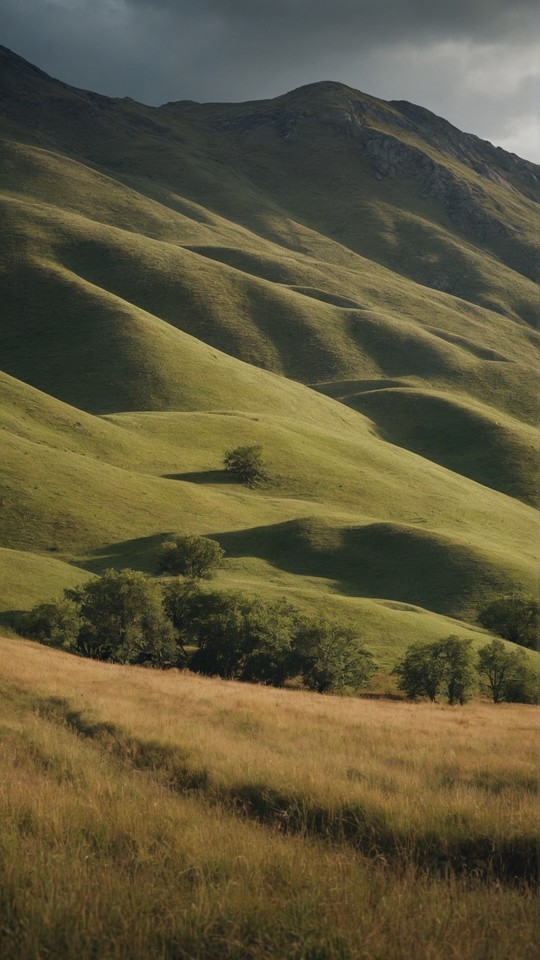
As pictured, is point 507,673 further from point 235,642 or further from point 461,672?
point 235,642

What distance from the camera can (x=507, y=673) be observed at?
54844mm

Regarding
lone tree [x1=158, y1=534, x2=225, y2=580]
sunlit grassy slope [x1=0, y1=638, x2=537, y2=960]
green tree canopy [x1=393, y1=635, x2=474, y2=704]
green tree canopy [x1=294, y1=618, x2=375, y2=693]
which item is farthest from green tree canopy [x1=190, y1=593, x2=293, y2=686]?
sunlit grassy slope [x1=0, y1=638, x2=537, y2=960]

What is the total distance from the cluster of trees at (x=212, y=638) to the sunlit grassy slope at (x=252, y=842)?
1285 inches

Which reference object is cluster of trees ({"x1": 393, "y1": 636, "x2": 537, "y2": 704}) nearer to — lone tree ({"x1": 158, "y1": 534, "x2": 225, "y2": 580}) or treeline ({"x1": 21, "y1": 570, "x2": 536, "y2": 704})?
treeline ({"x1": 21, "y1": 570, "x2": 536, "y2": 704})

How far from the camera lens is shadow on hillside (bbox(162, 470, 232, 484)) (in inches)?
4316

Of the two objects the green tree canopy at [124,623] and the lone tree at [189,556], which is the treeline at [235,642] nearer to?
the green tree canopy at [124,623]

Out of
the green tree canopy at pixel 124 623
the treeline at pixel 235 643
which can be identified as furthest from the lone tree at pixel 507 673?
the green tree canopy at pixel 124 623

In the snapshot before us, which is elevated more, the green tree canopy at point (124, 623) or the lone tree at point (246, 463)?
the lone tree at point (246, 463)

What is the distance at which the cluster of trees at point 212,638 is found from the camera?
162 ft

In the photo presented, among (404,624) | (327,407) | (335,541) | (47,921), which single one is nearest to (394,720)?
(47,921)

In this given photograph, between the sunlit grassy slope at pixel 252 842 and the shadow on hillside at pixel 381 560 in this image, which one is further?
the shadow on hillside at pixel 381 560

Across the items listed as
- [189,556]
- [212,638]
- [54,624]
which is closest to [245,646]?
[212,638]

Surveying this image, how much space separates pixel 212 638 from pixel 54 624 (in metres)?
10.7

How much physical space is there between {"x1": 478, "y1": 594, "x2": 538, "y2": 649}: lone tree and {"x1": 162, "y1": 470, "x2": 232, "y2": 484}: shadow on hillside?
1983 inches
